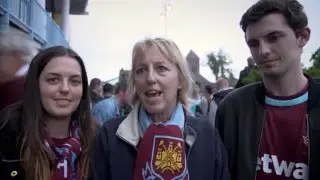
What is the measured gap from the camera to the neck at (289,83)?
2.11m

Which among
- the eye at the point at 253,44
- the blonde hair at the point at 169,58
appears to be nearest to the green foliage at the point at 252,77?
the eye at the point at 253,44

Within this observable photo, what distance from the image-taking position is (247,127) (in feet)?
7.17

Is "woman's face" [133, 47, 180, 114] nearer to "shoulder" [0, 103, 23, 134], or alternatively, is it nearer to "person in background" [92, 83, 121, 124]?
"shoulder" [0, 103, 23, 134]

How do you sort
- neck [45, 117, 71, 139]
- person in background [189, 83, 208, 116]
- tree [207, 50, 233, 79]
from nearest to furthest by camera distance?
neck [45, 117, 71, 139]
person in background [189, 83, 208, 116]
tree [207, 50, 233, 79]

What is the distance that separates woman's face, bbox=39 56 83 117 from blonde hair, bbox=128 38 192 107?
0.34 m

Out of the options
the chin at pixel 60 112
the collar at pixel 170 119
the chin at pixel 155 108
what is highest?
the chin at pixel 155 108

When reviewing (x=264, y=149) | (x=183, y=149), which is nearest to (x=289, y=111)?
(x=264, y=149)

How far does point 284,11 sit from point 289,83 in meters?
0.41

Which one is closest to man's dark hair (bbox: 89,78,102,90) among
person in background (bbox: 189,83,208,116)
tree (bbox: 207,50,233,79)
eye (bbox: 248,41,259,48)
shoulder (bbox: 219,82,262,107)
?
person in background (bbox: 189,83,208,116)

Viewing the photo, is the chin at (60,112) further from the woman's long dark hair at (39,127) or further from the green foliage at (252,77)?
the green foliage at (252,77)

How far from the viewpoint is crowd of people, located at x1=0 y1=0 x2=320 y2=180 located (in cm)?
195

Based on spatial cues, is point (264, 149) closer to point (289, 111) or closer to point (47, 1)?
point (289, 111)

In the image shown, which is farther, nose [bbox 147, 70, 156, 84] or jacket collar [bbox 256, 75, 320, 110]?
jacket collar [bbox 256, 75, 320, 110]

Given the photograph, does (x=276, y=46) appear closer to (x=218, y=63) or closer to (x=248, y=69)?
(x=248, y=69)
